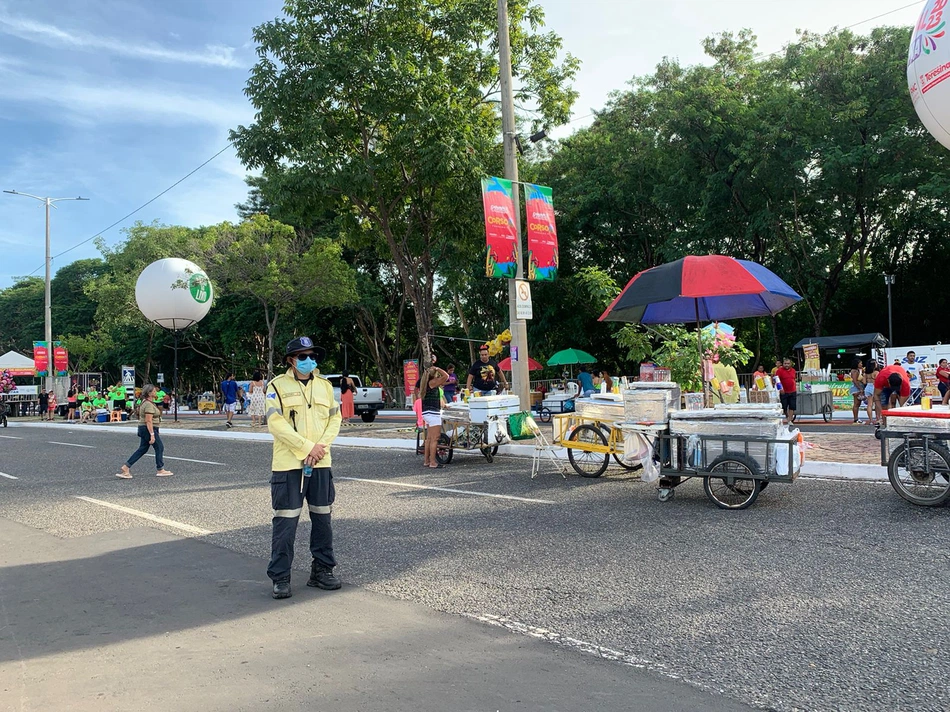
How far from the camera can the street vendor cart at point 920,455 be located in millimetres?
7953

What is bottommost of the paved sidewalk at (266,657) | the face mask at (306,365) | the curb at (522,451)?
the paved sidewalk at (266,657)

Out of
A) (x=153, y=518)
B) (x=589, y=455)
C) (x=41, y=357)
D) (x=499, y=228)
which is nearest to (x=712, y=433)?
(x=589, y=455)

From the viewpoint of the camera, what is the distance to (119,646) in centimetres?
474

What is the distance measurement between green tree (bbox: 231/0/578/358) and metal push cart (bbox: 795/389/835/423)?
1040cm

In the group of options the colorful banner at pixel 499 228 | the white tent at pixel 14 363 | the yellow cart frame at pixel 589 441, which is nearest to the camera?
the yellow cart frame at pixel 589 441

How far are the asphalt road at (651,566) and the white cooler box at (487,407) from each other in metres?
1.31

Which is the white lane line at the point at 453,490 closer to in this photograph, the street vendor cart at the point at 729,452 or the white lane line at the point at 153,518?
the street vendor cart at the point at 729,452

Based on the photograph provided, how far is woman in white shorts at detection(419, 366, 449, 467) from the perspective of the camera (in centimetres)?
1319

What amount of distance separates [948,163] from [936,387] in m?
12.4

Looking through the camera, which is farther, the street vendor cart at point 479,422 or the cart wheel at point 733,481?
the street vendor cart at point 479,422

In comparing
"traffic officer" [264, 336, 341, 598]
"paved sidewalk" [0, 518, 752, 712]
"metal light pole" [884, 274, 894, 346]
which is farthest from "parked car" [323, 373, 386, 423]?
"traffic officer" [264, 336, 341, 598]

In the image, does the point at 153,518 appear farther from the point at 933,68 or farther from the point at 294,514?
the point at 933,68

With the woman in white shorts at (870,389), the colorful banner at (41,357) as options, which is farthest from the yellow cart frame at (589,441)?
the colorful banner at (41,357)

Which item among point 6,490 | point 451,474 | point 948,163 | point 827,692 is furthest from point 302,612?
point 948,163
